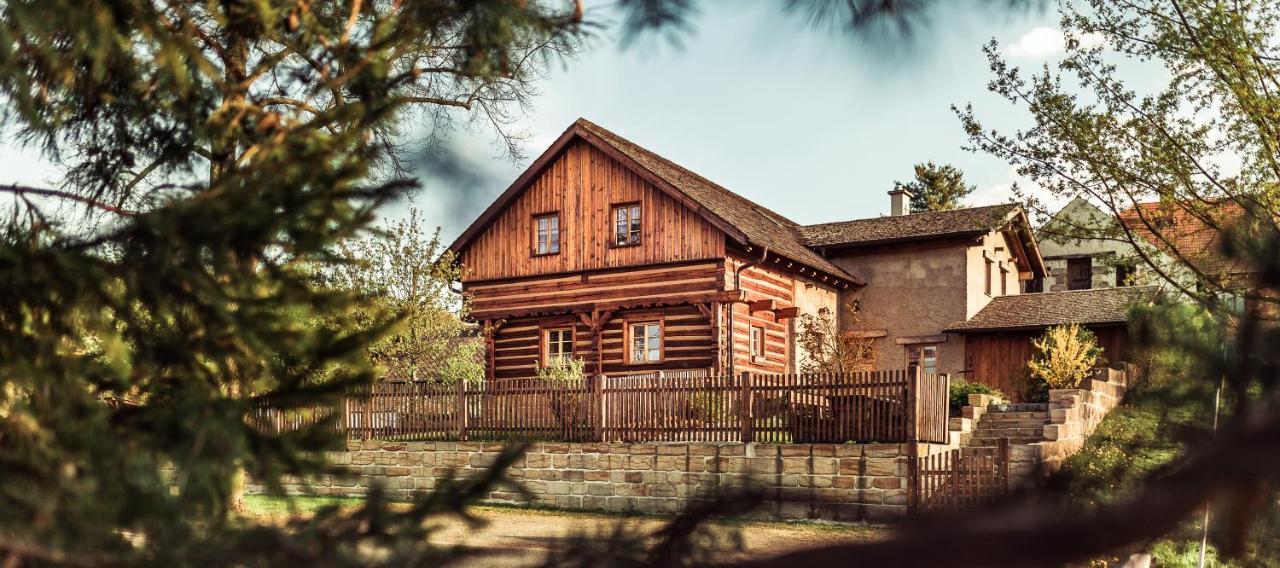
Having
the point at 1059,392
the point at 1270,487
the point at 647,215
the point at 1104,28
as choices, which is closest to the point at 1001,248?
the point at 647,215

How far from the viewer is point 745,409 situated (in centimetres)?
1752

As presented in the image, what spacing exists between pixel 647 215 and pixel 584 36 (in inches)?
963

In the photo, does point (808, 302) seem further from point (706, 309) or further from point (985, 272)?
point (985, 272)

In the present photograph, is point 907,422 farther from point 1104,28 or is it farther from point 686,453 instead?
point 1104,28

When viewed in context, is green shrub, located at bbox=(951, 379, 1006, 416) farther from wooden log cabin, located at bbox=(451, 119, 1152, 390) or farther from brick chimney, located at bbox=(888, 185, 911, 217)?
brick chimney, located at bbox=(888, 185, 911, 217)

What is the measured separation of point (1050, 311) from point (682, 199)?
10.8 m

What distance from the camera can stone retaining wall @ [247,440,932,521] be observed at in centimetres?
1597

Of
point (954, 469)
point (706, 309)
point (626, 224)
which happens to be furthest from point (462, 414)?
point (626, 224)

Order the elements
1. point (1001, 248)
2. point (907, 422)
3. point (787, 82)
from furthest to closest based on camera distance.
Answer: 1. point (1001, 248)
2. point (907, 422)
3. point (787, 82)

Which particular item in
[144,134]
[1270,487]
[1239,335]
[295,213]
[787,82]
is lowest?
[1270,487]

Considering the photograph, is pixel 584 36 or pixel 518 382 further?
pixel 518 382

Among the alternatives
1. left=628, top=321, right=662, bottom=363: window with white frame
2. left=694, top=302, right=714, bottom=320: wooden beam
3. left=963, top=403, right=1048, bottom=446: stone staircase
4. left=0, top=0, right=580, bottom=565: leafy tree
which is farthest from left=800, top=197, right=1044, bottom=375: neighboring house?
left=0, top=0, right=580, bottom=565: leafy tree

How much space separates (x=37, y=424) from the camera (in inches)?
102

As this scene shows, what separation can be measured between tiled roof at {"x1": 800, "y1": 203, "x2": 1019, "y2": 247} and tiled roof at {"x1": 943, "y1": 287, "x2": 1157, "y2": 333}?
2.39 m
